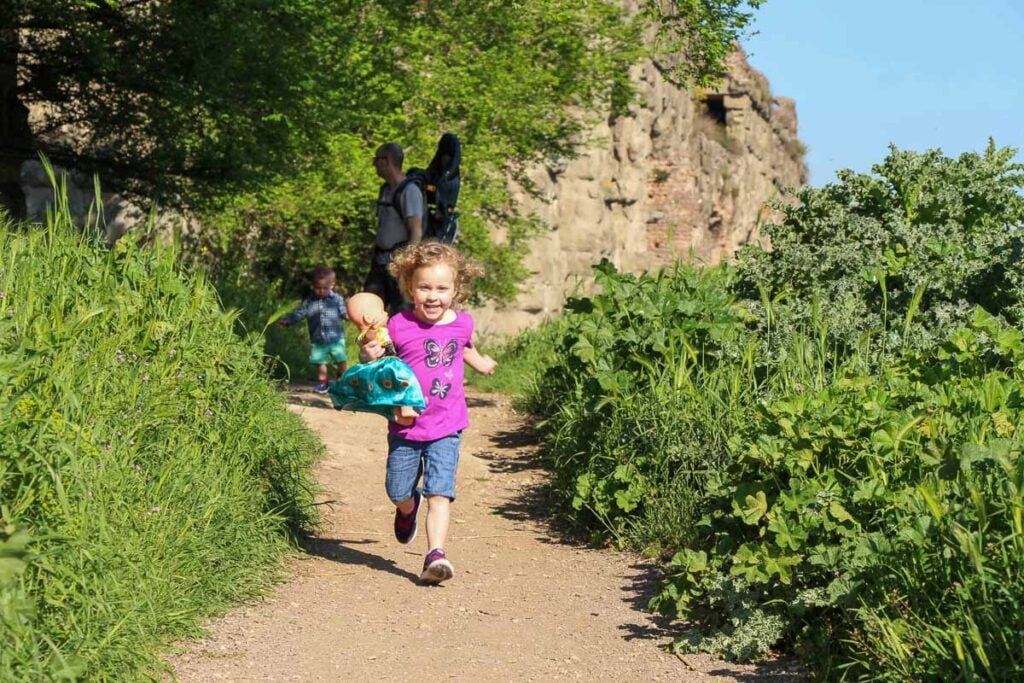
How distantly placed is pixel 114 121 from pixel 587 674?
760 cm

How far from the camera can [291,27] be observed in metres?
11.0

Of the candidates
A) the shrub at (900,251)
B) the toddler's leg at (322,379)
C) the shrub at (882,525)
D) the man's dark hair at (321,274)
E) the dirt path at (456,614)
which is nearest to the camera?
the shrub at (882,525)

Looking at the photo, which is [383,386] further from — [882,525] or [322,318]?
[322,318]

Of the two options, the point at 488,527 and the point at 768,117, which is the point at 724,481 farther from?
the point at 768,117

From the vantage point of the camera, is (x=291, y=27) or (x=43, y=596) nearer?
(x=43, y=596)

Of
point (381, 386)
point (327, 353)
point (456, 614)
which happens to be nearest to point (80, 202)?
point (327, 353)

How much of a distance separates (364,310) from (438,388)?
49 cm

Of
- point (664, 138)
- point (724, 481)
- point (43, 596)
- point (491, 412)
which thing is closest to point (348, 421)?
point (491, 412)

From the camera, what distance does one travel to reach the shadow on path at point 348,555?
20.6 feet

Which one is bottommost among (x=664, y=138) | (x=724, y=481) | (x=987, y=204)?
(x=724, y=481)

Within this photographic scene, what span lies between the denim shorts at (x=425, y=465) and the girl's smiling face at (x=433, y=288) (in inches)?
22.4

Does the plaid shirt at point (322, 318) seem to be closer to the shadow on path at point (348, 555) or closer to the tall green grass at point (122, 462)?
the tall green grass at point (122, 462)

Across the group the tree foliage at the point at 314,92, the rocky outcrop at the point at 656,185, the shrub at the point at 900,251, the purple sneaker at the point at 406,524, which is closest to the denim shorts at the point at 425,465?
the purple sneaker at the point at 406,524

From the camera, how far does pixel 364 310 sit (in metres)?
6.11
